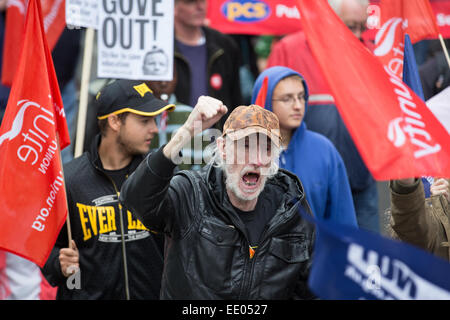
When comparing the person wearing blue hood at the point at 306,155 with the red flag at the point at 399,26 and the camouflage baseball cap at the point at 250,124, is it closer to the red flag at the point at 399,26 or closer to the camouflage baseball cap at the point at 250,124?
the red flag at the point at 399,26

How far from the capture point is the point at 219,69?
7.32 meters

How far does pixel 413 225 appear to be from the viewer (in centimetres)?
389

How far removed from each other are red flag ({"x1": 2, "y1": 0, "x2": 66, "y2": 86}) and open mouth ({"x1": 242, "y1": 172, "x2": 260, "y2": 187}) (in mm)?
3184

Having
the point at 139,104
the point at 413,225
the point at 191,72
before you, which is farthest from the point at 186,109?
the point at 413,225

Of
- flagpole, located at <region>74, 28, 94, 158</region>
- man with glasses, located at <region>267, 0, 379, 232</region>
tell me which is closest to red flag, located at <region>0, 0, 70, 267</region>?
flagpole, located at <region>74, 28, 94, 158</region>

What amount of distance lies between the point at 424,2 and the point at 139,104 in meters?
1.95

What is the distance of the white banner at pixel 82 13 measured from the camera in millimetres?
5637

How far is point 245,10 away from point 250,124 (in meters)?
4.37

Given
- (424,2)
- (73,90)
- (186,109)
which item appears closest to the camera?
(424,2)

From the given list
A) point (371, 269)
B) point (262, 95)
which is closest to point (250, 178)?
point (371, 269)

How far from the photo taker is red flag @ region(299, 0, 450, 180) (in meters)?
3.32

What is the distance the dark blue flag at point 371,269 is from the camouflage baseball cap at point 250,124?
1035 mm

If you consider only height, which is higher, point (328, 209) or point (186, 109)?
point (186, 109)
